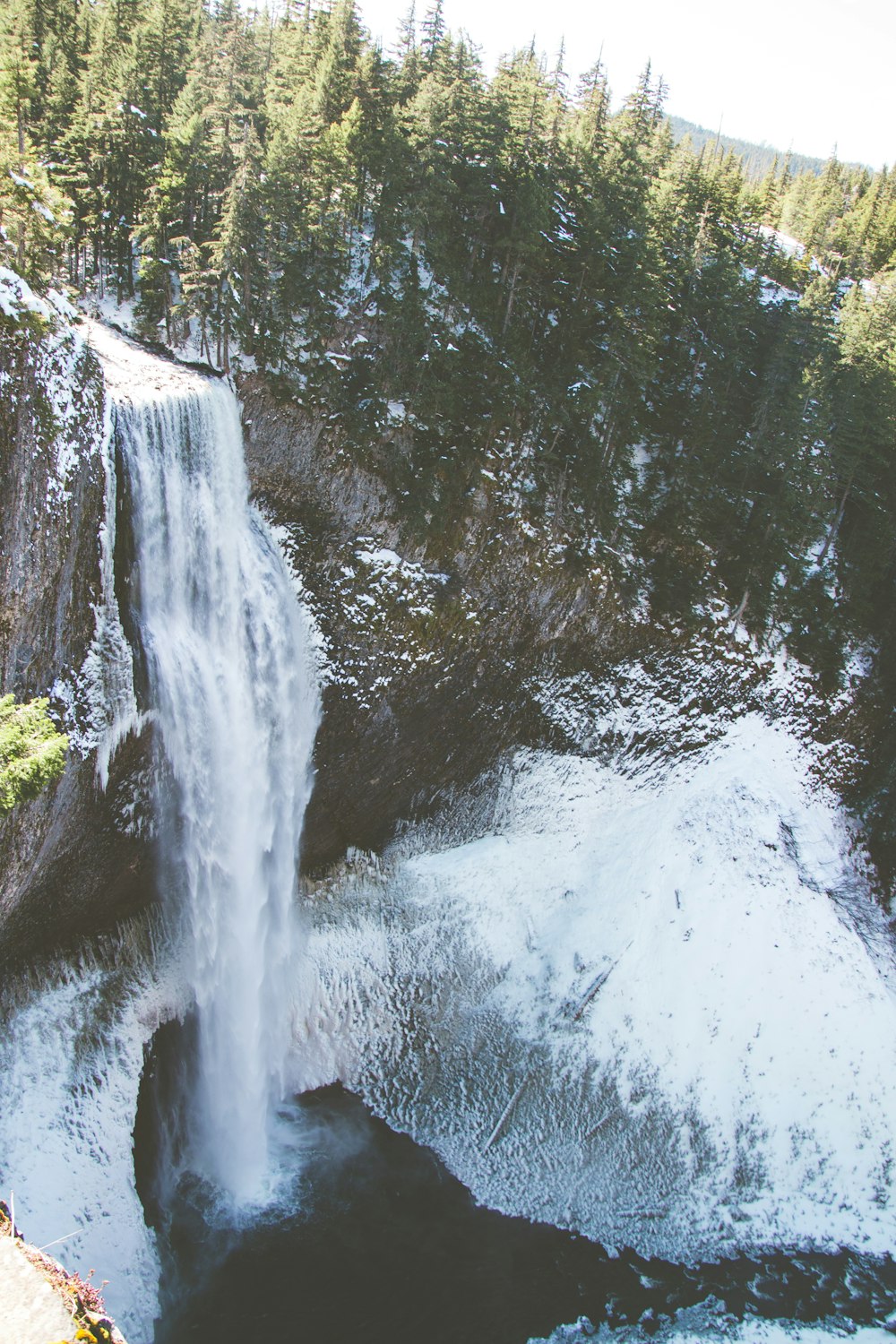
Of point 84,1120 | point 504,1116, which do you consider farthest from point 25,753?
point 504,1116

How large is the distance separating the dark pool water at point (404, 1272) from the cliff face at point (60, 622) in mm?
9434

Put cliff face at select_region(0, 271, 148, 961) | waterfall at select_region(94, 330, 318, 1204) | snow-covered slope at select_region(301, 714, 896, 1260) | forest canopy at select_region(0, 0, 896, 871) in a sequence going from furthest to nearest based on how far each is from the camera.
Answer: forest canopy at select_region(0, 0, 896, 871) → snow-covered slope at select_region(301, 714, 896, 1260) → waterfall at select_region(94, 330, 318, 1204) → cliff face at select_region(0, 271, 148, 961)

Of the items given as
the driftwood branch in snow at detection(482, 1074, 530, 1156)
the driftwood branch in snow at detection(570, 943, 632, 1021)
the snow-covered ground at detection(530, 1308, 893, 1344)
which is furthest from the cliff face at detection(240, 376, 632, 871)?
the snow-covered ground at detection(530, 1308, 893, 1344)

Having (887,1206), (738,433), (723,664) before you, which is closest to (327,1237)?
(887,1206)

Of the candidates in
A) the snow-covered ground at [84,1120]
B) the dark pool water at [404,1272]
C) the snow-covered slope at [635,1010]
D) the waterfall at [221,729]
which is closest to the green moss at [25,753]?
the waterfall at [221,729]

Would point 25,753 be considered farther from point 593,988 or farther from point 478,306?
point 478,306

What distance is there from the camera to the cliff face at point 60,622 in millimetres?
19578

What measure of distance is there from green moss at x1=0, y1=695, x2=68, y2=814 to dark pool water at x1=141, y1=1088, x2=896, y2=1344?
56.3ft

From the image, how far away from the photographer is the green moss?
1237 centimetres

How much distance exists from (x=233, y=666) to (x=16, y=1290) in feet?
64.5

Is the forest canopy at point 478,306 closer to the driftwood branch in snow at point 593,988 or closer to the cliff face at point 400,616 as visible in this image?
the cliff face at point 400,616

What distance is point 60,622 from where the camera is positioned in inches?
819

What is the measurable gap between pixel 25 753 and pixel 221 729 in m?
13.0

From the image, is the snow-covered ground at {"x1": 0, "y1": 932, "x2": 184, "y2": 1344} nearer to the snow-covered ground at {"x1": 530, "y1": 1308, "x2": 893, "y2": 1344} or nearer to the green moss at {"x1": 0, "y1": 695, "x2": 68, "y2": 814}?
the snow-covered ground at {"x1": 530, "y1": 1308, "x2": 893, "y2": 1344}
